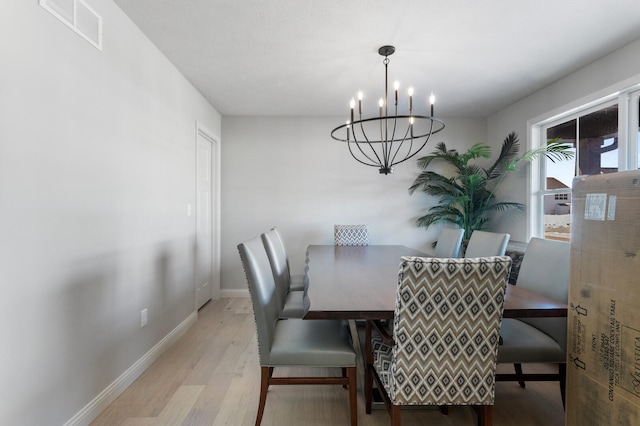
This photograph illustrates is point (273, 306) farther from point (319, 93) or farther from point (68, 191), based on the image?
point (319, 93)

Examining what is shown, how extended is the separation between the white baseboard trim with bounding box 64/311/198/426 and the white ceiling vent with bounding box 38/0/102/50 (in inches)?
77.8

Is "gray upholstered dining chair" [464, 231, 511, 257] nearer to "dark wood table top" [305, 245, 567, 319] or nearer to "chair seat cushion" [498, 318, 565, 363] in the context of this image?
"dark wood table top" [305, 245, 567, 319]

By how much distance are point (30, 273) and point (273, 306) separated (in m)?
→ 1.11

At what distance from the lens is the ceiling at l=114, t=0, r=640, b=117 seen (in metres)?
1.89

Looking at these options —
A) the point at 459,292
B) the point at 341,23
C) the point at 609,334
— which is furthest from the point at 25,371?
the point at 341,23

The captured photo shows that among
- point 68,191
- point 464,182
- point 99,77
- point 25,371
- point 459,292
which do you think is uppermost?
point 99,77

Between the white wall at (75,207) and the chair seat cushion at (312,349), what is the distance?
1.02 metres

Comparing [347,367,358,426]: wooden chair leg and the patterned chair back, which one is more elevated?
the patterned chair back

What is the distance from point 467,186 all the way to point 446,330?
3.00 m

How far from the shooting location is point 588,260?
1222 millimetres

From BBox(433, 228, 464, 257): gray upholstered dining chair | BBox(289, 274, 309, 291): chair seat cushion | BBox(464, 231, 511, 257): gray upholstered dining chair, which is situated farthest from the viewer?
BBox(289, 274, 309, 291): chair seat cushion

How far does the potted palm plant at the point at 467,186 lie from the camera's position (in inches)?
143

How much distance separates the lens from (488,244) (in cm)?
222

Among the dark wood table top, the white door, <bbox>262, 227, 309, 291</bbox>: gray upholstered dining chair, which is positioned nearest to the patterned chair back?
the dark wood table top
